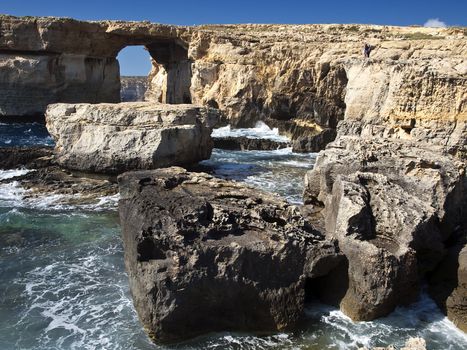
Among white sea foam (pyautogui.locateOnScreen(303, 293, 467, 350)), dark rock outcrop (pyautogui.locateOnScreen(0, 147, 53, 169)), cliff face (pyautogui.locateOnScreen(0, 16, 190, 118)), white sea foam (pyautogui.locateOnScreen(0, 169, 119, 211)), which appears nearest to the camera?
white sea foam (pyautogui.locateOnScreen(303, 293, 467, 350))

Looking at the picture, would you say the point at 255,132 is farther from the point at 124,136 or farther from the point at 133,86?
the point at 133,86

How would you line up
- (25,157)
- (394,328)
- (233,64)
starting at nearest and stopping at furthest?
(394,328) → (25,157) → (233,64)

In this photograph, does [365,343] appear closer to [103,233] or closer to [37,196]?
[103,233]

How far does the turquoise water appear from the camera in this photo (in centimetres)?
829

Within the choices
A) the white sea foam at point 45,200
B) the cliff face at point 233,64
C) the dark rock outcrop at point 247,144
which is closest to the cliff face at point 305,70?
the cliff face at point 233,64

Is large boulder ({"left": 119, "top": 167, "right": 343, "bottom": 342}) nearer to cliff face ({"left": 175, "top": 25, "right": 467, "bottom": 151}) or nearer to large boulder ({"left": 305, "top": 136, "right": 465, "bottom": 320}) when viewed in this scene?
large boulder ({"left": 305, "top": 136, "right": 465, "bottom": 320})

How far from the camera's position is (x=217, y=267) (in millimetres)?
8492

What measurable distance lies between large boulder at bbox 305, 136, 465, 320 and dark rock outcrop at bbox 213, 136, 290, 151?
51.4ft

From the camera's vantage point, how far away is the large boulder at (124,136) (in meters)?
17.9

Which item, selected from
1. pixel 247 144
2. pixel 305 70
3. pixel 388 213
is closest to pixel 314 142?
pixel 247 144

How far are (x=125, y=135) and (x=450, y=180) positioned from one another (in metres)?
11.8

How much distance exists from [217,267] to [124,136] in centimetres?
1082

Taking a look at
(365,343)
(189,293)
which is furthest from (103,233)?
(365,343)

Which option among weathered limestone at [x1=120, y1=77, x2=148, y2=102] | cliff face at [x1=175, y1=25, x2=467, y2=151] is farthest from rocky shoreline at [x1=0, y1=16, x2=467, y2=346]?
weathered limestone at [x1=120, y1=77, x2=148, y2=102]
